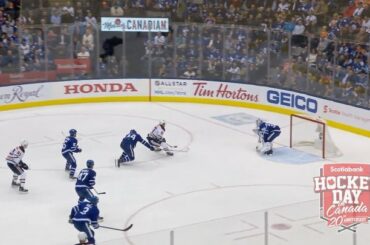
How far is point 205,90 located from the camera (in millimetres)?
21484

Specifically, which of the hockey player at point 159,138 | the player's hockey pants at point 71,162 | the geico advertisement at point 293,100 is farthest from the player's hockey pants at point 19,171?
the geico advertisement at point 293,100

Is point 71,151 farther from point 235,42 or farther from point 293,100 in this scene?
point 235,42

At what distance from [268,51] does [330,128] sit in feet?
10.6

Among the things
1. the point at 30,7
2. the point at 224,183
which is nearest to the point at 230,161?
the point at 224,183

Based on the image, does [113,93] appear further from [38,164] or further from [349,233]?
[349,233]

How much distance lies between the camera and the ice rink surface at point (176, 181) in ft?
29.6

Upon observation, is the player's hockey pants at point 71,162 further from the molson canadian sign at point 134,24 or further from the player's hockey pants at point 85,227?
the molson canadian sign at point 134,24

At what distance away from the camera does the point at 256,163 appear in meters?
15.3

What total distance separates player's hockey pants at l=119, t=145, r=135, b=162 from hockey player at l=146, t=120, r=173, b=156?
827 mm

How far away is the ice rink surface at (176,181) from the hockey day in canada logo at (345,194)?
696 millimetres

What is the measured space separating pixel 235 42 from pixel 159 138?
21.0ft

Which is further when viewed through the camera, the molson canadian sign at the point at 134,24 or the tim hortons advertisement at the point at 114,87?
the molson canadian sign at the point at 134,24

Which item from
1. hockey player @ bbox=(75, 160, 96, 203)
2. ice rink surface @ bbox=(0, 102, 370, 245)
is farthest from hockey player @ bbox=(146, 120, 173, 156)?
hockey player @ bbox=(75, 160, 96, 203)

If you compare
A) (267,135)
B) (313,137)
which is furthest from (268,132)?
(313,137)
